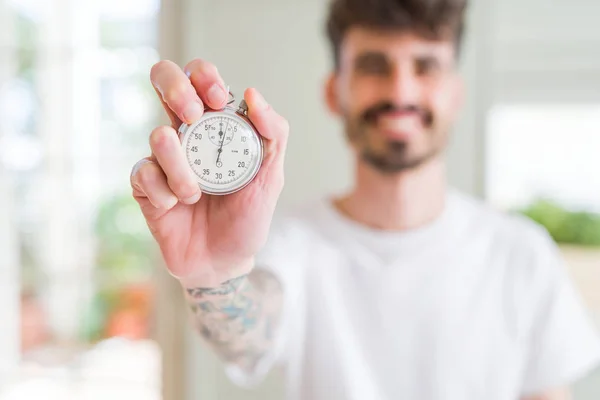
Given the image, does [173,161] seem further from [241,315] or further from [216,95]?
[241,315]

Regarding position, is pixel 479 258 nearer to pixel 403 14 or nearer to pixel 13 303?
pixel 403 14

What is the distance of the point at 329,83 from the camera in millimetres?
1182

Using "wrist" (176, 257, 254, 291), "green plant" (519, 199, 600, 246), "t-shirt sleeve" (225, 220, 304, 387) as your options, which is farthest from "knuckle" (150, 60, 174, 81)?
"green plant" (519, 199, 600, 246)

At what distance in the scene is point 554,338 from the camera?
1.09 metres

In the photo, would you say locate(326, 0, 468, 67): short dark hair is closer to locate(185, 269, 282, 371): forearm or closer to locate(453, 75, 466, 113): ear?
locate(453, 75, 466, 113): ear

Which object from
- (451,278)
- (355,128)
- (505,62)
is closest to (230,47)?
Answer: (355,128)

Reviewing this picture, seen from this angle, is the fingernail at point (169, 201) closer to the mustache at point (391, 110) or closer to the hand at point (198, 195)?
the hand at point (198, 195)

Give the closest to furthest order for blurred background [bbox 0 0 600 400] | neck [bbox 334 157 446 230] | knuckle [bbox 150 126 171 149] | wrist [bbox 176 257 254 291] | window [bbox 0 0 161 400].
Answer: knuckle [bbox 150 126 171 149], wrist [bbox 176 257 254 291], neck [bbox 334 157 446 230], blurred background [bbox 0 0 600 400], window [bbox 0 0 161 400]

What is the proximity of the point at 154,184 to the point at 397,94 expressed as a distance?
23.0 inches

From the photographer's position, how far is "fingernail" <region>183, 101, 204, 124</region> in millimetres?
556

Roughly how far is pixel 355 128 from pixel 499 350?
0.48 metres

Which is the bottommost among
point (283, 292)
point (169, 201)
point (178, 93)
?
point (283, 292)

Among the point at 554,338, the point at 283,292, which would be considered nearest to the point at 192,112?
the point at 283,292

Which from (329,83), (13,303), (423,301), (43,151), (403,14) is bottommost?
(13,303)
